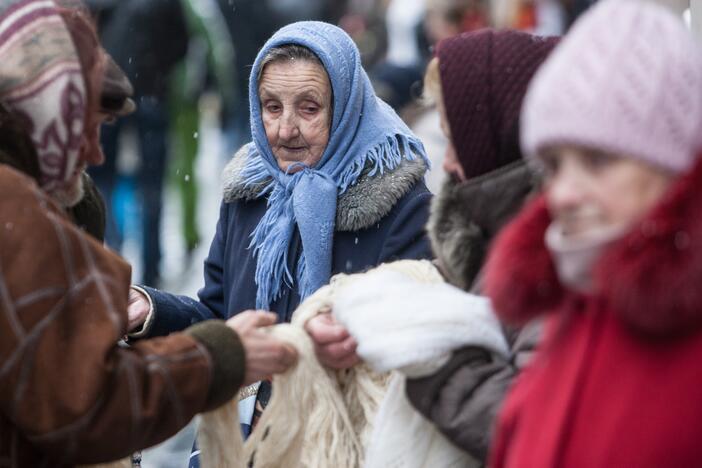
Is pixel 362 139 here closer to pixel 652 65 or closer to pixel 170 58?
pixel 652 65

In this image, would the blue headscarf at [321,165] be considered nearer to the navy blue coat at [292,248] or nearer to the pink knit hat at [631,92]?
the navy blue coat at [292,248]

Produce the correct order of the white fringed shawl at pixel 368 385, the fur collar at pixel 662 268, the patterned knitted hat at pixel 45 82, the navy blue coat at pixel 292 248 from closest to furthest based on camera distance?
1. the fur collar at pixel 662 268
2. the patterned knitted hat at pixel 45 82
3. the white fringed shawl at pixel 368 385
4. the navy blue coat at pixel 292 248

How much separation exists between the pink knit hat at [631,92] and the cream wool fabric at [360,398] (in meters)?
0.85

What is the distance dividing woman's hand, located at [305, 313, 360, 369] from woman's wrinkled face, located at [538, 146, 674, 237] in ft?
3.93

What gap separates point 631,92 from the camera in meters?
1.75

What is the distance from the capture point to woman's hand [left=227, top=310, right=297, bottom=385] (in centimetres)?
274

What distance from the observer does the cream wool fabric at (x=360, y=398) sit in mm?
2600

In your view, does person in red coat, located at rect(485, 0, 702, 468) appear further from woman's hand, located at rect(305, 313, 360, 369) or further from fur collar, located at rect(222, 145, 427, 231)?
fur collar, located at rect(222, 145, 427, 231)

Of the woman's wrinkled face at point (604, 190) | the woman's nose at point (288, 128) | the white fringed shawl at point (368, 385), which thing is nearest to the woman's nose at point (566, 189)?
the woman's wrinkled face at point (604, 190)

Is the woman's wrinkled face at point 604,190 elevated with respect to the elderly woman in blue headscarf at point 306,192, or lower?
elevated

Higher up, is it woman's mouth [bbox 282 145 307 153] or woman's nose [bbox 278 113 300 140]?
woman's nose [bbox 278 113 300 140]

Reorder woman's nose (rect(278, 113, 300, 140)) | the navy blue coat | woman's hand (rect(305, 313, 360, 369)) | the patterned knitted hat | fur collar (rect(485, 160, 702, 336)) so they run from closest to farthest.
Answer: fur collar (rect(485, 160, 702, 336)), the patterned knitted hat, woman's hand (rect(305, 313, 360, 369)), the navy blue coat, woman's nose (rect(278, 113, 300, 140))

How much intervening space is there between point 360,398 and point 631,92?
146 cm

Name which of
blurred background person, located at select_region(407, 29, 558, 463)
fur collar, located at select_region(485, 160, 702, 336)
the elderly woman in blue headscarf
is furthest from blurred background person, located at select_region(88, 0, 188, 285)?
fur collar, located at select_region(485, 160, 702, 336)
